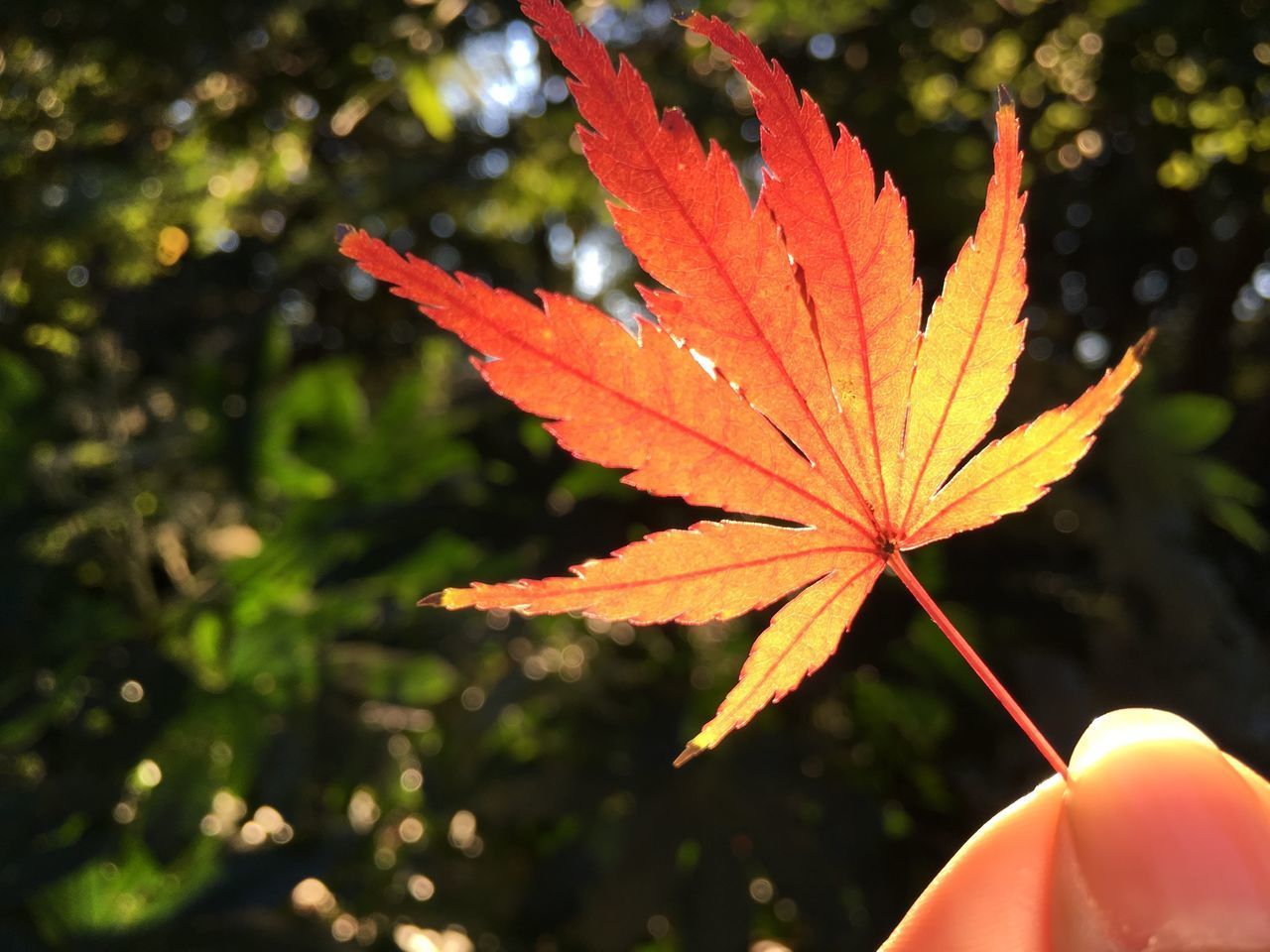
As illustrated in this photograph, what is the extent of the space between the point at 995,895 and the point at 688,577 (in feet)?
0.58

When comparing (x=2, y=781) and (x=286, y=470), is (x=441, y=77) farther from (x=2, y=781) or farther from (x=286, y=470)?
(x=2, y=781)

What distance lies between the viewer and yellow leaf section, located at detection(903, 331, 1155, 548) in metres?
0.37

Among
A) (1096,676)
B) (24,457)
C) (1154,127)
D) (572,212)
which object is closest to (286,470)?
(24,457)

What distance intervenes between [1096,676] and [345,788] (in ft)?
2.72

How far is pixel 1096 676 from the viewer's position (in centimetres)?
119

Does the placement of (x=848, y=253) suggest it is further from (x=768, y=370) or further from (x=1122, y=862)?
(x=1122, y=862)

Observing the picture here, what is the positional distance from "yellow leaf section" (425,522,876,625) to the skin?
5.0 inches

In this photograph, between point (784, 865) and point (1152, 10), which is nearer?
point (1152, 10)

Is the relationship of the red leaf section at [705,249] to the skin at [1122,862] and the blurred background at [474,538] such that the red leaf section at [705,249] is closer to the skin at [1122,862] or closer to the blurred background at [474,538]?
the skin at [1122,862]

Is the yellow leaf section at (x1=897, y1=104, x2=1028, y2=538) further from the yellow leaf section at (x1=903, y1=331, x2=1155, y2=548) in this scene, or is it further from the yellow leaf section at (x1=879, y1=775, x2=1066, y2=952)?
the yellow leaf section at (x1=879, y1=775, x2=1066, y2=952)

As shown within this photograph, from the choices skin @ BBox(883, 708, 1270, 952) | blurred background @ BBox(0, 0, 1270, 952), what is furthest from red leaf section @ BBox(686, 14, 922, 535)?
blurred background @ BBox(0, 0, 1270, 952)

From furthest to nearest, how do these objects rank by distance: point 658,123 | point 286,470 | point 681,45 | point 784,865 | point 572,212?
point 572,212 → point 681,45 → point 286,470 → point 784,865 → point 658,123

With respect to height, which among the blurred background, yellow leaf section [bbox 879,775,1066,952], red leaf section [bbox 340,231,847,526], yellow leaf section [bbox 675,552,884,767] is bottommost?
the blurred background

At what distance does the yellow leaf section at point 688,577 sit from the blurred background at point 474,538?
0.71 metres
